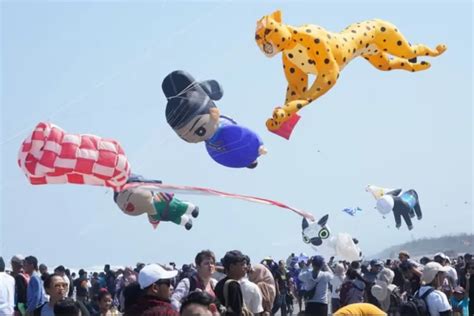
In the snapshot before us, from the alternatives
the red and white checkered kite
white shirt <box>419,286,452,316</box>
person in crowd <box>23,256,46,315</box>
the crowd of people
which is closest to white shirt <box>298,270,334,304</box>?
the crowd of people

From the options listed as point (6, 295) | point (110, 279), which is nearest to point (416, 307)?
point (6, 295)

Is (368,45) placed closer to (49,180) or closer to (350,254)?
(49,180)

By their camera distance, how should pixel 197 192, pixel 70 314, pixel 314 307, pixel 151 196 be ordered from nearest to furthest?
pixel 70 314
pixel 197 192
pixel 314 307
pixel 151 196

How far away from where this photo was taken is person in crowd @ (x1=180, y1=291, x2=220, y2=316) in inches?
172

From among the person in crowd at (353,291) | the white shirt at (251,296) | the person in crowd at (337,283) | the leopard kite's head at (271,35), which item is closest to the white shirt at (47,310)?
the white shirt at (251,296)

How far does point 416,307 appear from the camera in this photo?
7426 mm

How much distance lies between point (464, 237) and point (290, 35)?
59.0 m

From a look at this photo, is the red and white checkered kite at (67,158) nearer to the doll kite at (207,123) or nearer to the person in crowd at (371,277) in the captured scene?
the doll kite at (207,123)

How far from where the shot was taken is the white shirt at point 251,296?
7.25 m

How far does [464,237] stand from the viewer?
6744 cm

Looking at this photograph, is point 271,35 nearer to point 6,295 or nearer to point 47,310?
point 6,295

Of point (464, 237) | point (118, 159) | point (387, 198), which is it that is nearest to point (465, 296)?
point (118, 159)

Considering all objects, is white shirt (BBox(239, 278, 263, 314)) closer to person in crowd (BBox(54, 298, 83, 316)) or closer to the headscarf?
the headscarf

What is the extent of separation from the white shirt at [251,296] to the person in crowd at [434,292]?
3.90ft
